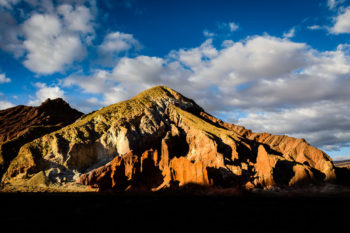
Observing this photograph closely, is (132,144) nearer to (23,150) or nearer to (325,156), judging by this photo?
(23,150)

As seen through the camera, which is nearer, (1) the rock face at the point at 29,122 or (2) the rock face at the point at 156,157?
(2) the rock face at the point at 156,157

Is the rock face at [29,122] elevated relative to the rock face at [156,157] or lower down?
elevated

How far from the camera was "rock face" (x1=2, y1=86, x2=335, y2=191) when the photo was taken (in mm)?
61438

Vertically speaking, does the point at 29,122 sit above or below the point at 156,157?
above

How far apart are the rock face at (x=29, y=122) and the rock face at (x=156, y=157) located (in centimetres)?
1413

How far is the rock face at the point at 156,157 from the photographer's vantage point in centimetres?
6144

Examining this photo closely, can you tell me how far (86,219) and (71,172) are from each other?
45.5 metres

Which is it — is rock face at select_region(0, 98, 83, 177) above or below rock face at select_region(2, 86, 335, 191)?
above

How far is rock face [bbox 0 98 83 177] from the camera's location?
7981 cm

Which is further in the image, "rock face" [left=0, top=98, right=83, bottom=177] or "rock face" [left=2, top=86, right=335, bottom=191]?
"rock face" [left=0, top=98, right=83, bottom=177]

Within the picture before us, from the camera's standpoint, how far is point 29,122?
102688 millimetres

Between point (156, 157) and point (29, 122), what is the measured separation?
253 ft

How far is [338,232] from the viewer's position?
2209 cm

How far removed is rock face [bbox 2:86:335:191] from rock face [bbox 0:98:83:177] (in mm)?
14125
